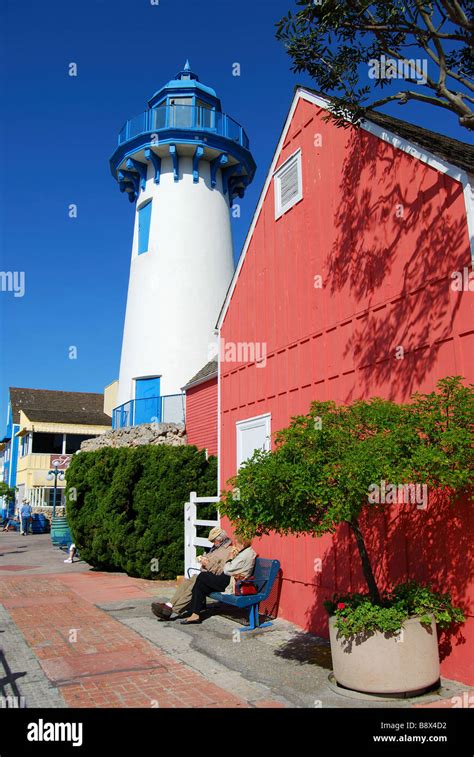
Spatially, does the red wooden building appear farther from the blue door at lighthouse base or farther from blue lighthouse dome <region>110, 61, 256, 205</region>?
blue lighthouse dome <region>110, 61, 256, 205</region>

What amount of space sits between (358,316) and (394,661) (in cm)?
418

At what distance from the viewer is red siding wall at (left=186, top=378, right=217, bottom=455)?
1510 cm

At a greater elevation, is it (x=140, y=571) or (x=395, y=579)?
(x=395, y=579)

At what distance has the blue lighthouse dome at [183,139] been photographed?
22.2 meters

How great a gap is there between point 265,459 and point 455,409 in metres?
1.87

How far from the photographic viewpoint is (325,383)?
28.3ft

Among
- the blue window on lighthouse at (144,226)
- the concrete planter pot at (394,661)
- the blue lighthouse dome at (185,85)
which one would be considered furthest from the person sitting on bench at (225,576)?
the blue lighthouse dome at (185,85)

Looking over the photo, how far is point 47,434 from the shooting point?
4338 cm

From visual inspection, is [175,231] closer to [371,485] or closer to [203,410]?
[203,410]

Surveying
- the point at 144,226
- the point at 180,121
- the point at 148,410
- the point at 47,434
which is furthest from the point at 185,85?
the point at 47,434

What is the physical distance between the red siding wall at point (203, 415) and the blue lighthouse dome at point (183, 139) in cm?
979

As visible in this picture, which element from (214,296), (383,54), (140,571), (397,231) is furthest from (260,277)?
(214,296)

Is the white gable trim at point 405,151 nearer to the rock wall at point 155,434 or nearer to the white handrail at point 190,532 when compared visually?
the white handrail at point 190,532
